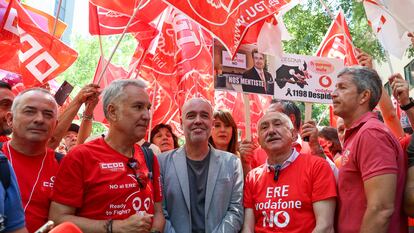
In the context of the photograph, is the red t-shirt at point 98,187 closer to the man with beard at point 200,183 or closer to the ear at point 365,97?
the man with beard at point 200,183

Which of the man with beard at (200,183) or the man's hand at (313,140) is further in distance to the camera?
the man's hand at (313,140)

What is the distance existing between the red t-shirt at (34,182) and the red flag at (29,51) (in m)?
2.89

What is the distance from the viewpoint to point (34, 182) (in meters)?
3.22

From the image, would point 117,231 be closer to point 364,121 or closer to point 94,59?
point 364,121

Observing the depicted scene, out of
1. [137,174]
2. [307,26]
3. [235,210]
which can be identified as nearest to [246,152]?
[235,210]

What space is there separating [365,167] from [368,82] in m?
0.69

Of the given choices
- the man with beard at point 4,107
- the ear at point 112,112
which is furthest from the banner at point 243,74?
the man with beard at point 4,107

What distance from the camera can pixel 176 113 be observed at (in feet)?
29.1

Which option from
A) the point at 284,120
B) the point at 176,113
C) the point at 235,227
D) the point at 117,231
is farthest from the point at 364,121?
the point at 176,113

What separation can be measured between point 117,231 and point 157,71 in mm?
5380

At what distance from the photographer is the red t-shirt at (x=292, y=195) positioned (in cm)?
348

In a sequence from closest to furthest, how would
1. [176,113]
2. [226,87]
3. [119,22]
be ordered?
[226,87], [119,22], [176,113]

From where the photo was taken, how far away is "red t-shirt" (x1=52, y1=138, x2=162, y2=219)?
3.16m

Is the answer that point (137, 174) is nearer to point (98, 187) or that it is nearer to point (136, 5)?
point (98, 187)
